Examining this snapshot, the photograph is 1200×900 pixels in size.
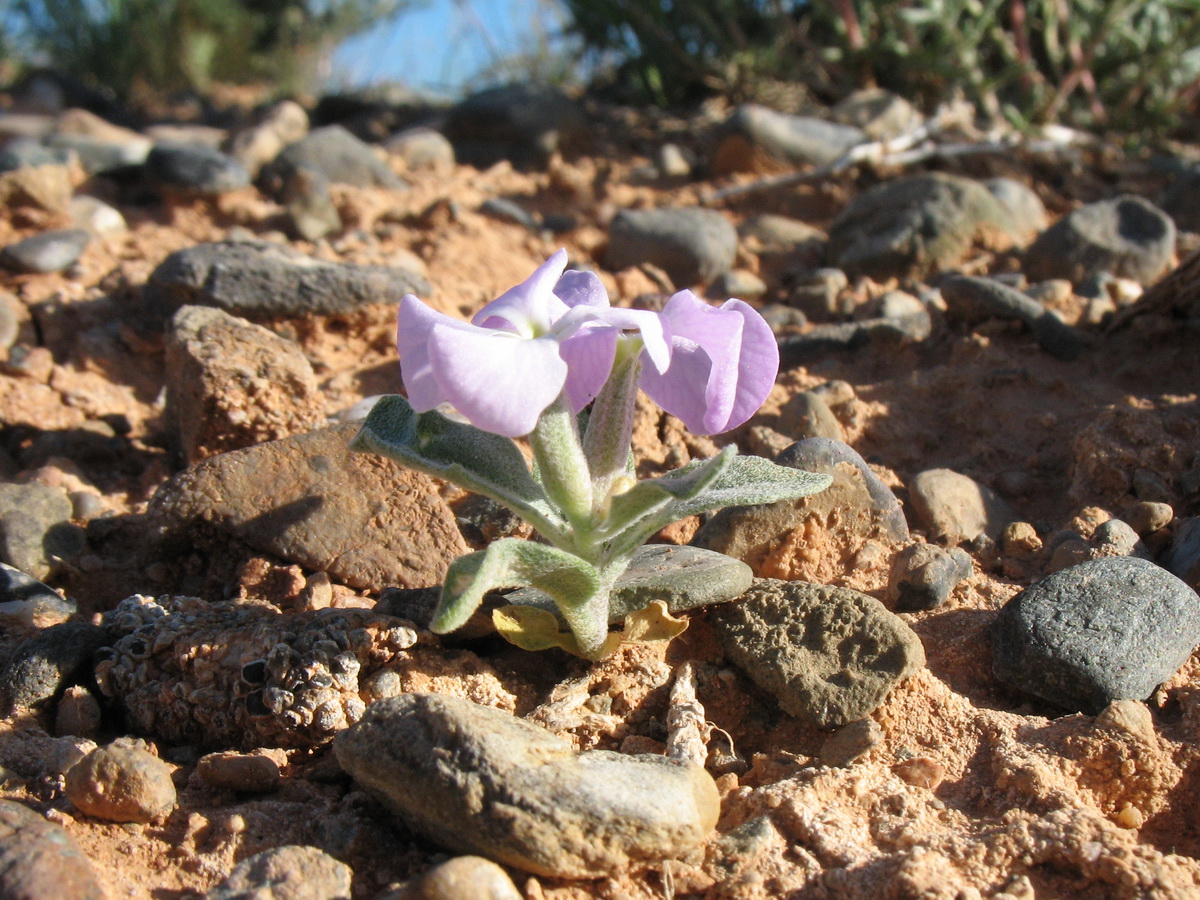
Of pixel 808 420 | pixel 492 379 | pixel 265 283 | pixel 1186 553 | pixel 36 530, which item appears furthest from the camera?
pixel 265 283

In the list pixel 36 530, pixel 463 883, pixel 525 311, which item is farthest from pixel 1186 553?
pixel 36 530

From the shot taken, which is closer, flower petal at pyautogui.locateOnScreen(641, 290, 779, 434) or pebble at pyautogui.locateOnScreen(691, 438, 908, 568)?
flower petal at pyautogui.locateOnScreen(641, 290, 779, 434)

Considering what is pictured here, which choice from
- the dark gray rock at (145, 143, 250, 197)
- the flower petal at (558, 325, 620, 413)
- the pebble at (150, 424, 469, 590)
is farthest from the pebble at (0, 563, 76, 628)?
the dark gray rock at (145, 143, 250, 197)

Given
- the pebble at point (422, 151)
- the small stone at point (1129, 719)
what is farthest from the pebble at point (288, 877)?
the pebble at point (422, 151)

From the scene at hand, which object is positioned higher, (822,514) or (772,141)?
(822,514)

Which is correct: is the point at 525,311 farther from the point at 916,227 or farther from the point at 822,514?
the point at 916,227

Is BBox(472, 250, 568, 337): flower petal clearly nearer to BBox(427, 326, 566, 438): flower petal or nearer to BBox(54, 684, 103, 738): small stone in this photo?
BBox(427, 326, 566, 438): flower petal

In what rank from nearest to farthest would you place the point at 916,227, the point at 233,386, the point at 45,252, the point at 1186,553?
the point at 1186,553 < the point at 233,386 < the point at 45,252 < the point at 916,227
